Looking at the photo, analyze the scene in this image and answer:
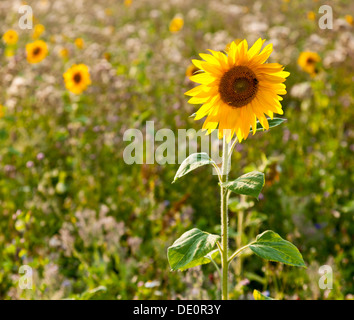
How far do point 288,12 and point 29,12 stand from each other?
480 cm

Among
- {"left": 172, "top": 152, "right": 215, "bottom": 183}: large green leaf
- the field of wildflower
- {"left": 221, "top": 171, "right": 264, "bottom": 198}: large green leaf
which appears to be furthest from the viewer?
the field of wildflower

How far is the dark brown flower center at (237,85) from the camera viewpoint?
61.2 inches

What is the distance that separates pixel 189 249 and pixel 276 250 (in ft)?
0.99

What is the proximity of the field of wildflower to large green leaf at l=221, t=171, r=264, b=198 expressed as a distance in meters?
0.26

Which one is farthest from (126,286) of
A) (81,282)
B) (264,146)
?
(264,146)

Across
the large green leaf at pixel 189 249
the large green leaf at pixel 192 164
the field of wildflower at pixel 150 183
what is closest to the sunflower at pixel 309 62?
the field of wildflower at pixel 150 183

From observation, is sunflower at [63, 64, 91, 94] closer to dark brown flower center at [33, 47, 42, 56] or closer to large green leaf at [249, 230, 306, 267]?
dark brown flower center at [33, 47, 42, 56]

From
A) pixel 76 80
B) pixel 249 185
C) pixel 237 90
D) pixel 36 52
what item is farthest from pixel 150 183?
pixel 36 52

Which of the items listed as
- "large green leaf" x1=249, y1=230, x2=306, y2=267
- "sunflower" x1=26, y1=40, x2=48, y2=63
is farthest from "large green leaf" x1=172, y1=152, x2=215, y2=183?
"sunflower" x1=26, y1=40, x2=48, y2=63

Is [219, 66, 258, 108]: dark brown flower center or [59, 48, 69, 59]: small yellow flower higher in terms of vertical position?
[59, 48, 69, 59]: small yellow flower

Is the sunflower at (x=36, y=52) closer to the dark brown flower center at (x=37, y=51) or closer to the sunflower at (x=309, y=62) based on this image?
the dark brown flower center at (x=37, y=51)

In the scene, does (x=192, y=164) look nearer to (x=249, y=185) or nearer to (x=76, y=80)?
(x=249, y=185)

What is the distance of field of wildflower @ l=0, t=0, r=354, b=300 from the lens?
8.21 feet
